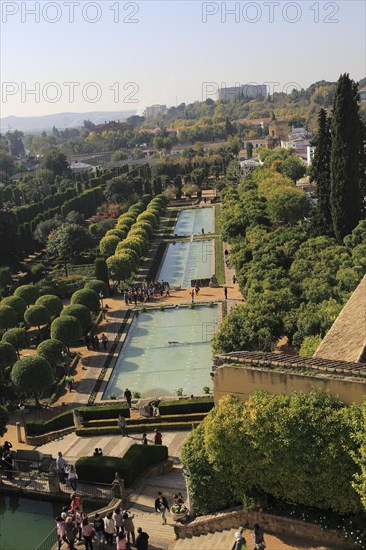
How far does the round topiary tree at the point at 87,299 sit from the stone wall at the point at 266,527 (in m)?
19.4

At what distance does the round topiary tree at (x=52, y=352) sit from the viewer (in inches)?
1078

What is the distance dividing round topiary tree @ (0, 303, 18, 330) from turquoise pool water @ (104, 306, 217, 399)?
5.91 metres

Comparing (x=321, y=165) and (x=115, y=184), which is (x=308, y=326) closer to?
(x=321, y=165)

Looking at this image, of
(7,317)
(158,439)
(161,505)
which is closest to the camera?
(161,505)

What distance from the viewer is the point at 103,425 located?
75.2 ft

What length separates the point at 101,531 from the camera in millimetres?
15078

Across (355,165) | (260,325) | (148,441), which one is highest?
(355,165)

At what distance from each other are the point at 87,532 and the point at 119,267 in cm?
2742

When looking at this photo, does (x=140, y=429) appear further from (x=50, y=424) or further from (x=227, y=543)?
(x=227, y=543)

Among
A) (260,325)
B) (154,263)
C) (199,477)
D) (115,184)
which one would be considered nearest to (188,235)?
(154,263)

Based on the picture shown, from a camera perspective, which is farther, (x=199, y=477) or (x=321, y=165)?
(x=321, y=165)

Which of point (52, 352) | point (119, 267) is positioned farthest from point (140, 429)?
point (119, 267)

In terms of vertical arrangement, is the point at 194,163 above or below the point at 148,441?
above

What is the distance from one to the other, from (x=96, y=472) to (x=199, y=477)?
3.90 metres
